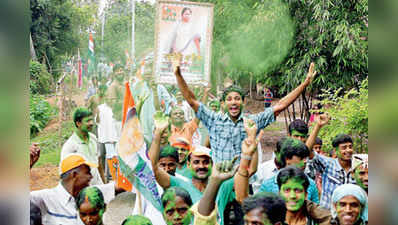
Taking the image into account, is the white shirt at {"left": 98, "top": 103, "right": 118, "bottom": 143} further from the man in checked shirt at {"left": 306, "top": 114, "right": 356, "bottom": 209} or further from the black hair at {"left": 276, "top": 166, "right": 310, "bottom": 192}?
the man in checked shirt at {"left": 306, "top": 114, "right": 356, "bottom": 209}

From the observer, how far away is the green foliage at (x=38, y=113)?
3.59 meters

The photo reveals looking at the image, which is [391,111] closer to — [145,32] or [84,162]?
[84,162]

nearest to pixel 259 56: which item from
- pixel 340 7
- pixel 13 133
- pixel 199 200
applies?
pixel 340 7

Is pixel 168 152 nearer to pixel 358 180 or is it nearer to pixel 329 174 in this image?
pixel 329 174

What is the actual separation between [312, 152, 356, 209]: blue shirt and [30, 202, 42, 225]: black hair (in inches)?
87.6

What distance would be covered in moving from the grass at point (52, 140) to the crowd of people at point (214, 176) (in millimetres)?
107

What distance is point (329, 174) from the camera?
366 cm

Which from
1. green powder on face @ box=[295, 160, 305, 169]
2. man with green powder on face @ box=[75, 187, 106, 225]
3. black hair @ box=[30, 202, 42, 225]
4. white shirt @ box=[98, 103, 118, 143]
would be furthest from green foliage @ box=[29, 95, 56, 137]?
green powder on face @ box=[295, 160, 305, 169]

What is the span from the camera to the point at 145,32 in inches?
160

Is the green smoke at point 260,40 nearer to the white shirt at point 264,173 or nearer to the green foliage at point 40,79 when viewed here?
the white shirt at point 264,173

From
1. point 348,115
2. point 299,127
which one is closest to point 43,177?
point 299,127

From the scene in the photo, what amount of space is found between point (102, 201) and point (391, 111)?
1.97 meters

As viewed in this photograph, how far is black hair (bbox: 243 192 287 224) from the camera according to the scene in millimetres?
2760

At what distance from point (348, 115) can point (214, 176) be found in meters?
2.02
